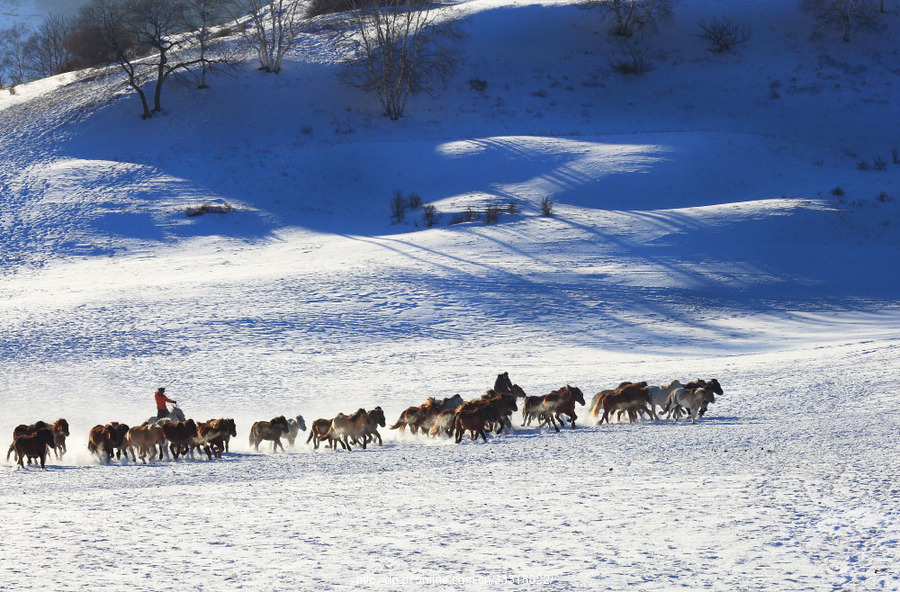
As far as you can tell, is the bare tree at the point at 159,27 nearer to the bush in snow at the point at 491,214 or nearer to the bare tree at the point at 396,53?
the bare tree at the point at 396,53

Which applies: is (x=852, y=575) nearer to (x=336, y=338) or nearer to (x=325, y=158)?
(x=336, y=338)

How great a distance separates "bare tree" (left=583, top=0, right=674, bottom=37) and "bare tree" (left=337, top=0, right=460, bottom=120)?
12.6 meters

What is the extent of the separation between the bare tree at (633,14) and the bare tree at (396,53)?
12644 millimetres

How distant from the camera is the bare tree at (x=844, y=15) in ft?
226

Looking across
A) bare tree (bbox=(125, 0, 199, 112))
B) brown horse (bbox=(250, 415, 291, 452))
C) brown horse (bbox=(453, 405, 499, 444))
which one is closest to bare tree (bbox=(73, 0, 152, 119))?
bare tree (bbox=(125, 0, 199, 112))

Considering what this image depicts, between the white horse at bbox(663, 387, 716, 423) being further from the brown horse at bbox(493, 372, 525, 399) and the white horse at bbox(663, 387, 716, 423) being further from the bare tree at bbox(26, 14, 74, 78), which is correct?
the bare tree at bbox(26, 14, 74, 78)

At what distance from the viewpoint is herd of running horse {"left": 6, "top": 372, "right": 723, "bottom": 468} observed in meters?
16.8

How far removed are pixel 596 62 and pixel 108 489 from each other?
60.2m

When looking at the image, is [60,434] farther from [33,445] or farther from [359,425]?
[359,425]

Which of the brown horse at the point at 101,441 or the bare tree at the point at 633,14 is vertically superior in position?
the bare tree at the point at 633,14

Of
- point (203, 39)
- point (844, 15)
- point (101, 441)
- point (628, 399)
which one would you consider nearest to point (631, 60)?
point (844, 15)

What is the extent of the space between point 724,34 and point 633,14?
7.58 meters

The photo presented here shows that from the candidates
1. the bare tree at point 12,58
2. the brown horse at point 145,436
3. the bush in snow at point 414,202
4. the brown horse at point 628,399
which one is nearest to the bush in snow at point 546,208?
the bush in snow at point 414,202

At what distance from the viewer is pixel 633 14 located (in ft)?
234
